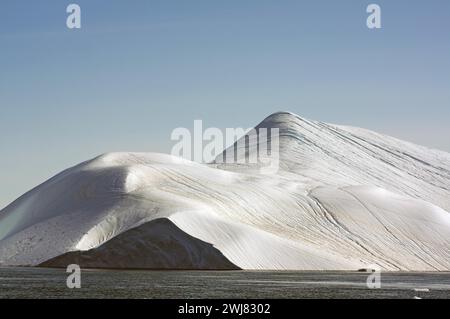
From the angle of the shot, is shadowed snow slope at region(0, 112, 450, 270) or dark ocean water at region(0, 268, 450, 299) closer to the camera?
dark ocean water at region(0, 268, 450, 299)

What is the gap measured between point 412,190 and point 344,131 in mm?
19335

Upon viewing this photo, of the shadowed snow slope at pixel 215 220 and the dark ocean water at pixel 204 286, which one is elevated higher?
the dark ocean water at pixel 204 286

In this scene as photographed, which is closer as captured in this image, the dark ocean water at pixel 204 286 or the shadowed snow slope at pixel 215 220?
the dark ocean water at pixel 204 286

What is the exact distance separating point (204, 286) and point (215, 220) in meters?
30.4

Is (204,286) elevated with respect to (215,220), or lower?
elevated

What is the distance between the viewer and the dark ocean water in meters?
55.9

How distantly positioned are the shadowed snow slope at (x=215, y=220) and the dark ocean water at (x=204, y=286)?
11.1m

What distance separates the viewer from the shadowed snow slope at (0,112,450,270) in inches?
3511

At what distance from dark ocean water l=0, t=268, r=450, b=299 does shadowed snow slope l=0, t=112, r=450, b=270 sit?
11098 millimetres

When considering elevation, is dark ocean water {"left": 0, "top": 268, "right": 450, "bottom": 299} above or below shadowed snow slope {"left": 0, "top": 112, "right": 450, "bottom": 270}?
above

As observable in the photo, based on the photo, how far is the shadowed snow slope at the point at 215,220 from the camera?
89188 millimetres

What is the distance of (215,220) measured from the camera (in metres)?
92.9
